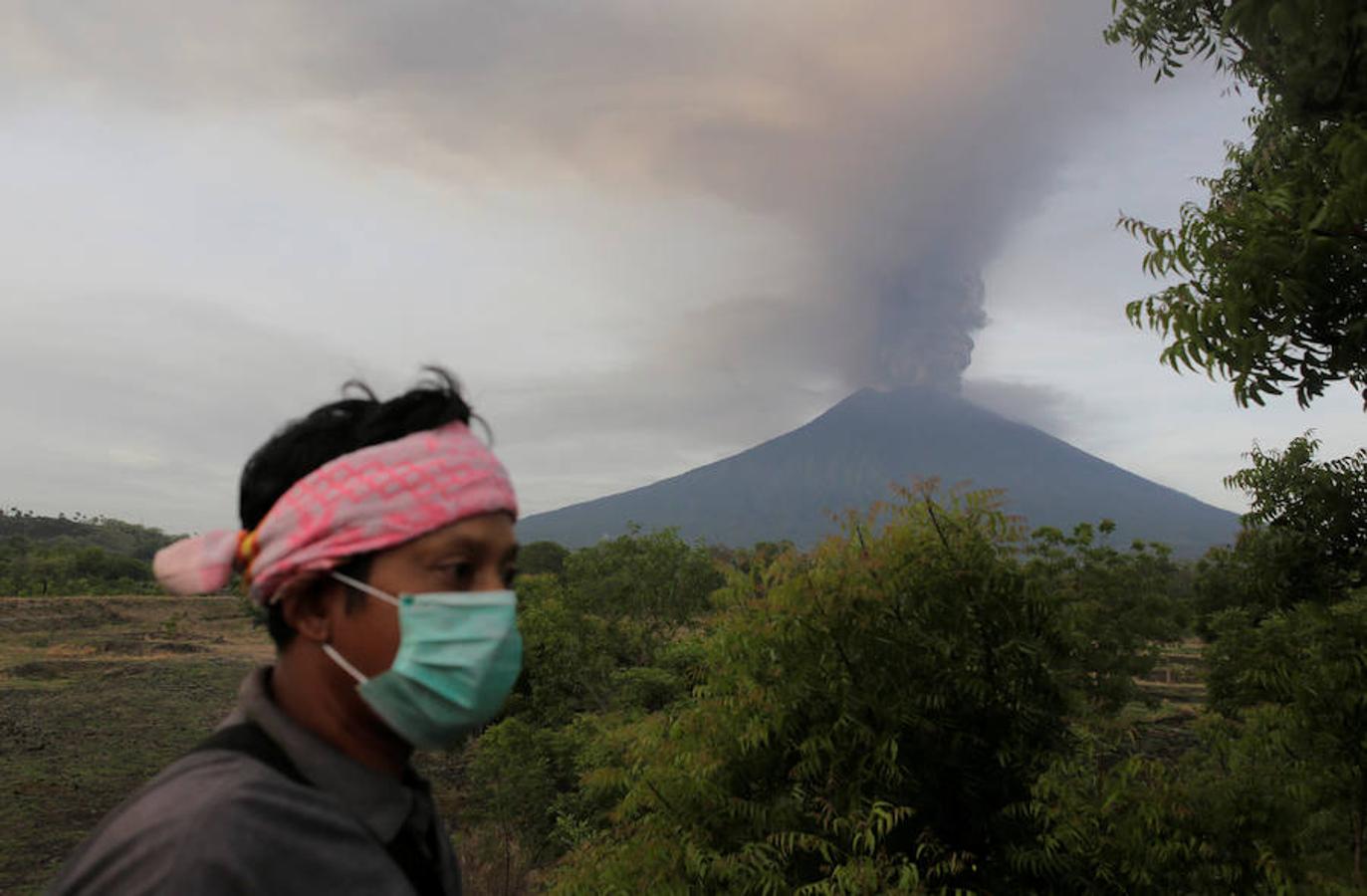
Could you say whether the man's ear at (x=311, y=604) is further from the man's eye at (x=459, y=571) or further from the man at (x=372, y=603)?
the man's eye at (x=459, y=571)

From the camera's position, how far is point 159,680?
4450cm

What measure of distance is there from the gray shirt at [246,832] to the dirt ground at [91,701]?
25784mm

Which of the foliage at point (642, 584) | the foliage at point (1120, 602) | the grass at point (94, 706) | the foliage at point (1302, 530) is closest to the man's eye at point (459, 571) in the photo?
the foliage at point (1302, 530)

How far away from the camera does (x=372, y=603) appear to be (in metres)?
1.57

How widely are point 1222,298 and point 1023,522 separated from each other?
2858 mm

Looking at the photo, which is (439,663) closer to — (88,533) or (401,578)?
(401,578)

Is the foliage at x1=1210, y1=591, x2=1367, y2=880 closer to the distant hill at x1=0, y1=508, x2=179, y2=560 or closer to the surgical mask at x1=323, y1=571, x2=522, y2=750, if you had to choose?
the surgical mask at x1=323, y1=571, x2=522, y2=750

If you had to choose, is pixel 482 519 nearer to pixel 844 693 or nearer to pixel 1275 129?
pixel 844 693

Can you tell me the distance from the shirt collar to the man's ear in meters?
0.11

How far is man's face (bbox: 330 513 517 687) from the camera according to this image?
1542mm

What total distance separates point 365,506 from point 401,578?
→ 0.16 metres

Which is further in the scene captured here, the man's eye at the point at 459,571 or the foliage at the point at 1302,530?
the foliage at the point at 1302,530

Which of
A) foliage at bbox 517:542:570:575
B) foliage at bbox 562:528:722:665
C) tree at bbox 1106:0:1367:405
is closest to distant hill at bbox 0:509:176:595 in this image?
foliage at bbox 517:542:570:575

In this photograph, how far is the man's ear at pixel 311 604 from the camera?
5.08 feet
